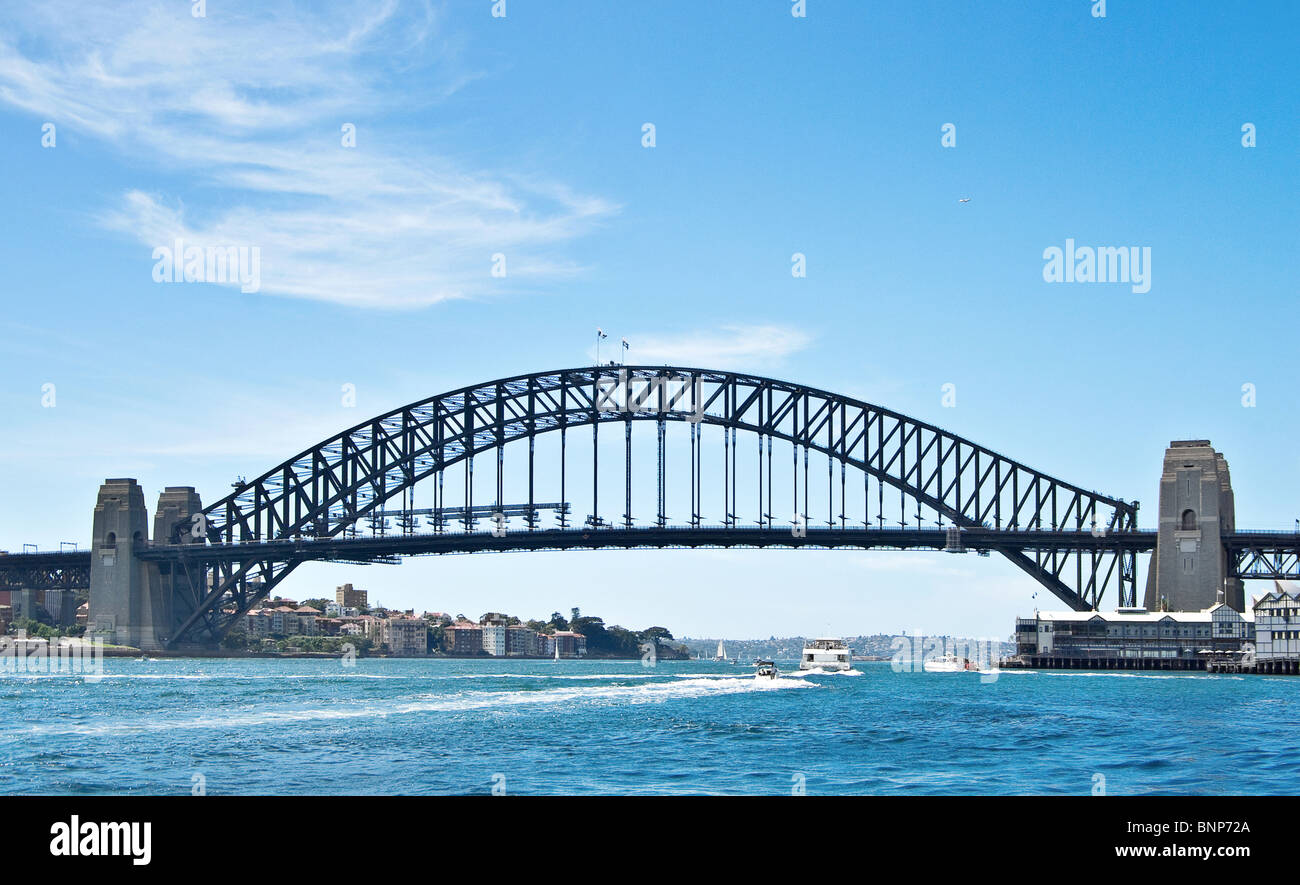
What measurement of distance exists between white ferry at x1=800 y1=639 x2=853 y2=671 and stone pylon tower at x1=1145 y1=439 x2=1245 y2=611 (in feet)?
86.2

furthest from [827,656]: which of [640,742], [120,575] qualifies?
[640,742]

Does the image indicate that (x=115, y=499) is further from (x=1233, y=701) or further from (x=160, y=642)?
(x=1233, y=701)

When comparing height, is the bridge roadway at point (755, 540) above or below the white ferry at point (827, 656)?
above

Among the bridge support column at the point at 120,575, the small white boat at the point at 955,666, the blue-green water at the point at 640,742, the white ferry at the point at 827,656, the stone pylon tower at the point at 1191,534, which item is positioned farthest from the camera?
the small white boat at the point at 955,666

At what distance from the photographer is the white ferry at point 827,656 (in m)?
121

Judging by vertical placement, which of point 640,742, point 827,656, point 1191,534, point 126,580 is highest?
point 1191,534

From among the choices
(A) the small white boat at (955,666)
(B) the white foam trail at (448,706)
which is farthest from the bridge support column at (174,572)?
(A) the small white boat at (955,666)

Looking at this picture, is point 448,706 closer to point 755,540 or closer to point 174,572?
point 755,540

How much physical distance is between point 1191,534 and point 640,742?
82.4 m

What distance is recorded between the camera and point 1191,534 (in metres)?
111

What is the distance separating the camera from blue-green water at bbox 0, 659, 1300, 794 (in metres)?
30.1

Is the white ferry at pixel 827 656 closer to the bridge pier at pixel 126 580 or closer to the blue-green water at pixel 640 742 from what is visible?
the blue-green water at pixel 640 742

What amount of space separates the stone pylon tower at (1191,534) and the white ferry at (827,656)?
26272mm
